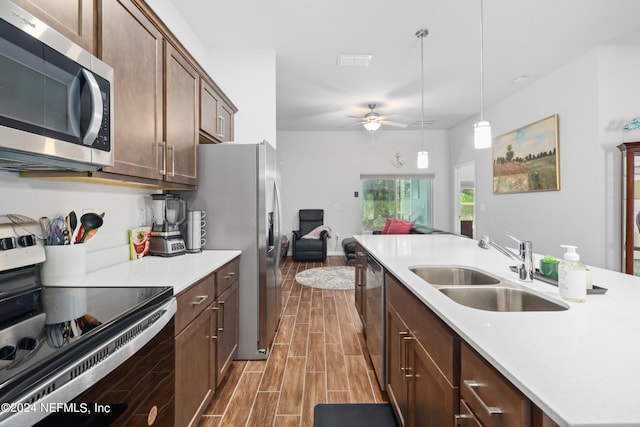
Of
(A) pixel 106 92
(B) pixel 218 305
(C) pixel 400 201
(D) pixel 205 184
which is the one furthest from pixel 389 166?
(A) pixel 106 92

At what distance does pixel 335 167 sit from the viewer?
7387 mm

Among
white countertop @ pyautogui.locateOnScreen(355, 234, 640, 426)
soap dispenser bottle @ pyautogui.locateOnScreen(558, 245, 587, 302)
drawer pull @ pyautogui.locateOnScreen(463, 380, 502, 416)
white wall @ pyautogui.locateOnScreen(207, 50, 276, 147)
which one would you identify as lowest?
drawer pull @ pyautogui.locateOnScreen(463, 380, 502, 416)

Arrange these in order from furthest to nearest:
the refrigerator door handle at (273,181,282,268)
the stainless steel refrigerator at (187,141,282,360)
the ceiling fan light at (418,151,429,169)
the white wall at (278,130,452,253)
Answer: the white wall at (278,130,452,253) → the ceiling fan light at (418,151,429,169) → the refrigerator door handle at (273,181,282,268) → the stainless steel refrigerator at (187,141,282,360)

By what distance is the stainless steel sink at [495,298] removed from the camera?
1.26 metres

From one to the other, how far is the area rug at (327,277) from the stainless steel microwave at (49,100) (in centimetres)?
374

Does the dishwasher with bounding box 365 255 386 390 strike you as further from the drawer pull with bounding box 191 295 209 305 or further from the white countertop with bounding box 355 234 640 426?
the drawer pull with bounding box 191 295 209 305

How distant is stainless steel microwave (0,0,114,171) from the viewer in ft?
2.85

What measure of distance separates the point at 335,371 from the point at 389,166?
232 inches

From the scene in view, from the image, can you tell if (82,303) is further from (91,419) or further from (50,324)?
(91,419)

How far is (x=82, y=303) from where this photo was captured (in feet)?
3.57

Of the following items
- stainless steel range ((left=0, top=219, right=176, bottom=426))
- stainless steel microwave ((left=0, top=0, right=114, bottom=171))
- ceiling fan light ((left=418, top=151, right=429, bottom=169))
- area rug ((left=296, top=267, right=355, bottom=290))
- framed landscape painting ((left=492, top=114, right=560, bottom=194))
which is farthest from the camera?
area rug ((left=296, top=267, right=355, bottom=290))

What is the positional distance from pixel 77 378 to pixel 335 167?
6.90 m

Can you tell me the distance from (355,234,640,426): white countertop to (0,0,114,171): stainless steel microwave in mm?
1388

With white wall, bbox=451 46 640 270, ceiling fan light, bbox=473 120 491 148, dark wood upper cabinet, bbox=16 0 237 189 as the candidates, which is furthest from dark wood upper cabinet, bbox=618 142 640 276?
dark wood upper cabinet, bbox=16 0 237 189
